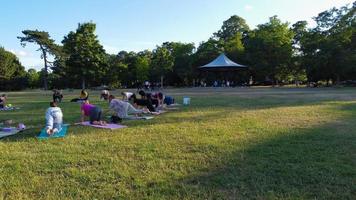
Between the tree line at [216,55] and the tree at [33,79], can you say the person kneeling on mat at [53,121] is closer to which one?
the tree line at [216,55]

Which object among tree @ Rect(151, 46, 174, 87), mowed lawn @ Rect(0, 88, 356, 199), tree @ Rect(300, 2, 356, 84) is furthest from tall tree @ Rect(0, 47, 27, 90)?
mowed lawn @ Rect(0, 88, 356, 199)

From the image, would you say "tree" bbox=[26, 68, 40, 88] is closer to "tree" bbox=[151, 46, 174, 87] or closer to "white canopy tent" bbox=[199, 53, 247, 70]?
A: "tree" bbox=[151, 46, 174, 87]

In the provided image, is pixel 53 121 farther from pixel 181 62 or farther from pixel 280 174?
pixel 181 62

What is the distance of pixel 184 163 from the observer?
5148 mm

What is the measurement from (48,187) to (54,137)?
338 cm

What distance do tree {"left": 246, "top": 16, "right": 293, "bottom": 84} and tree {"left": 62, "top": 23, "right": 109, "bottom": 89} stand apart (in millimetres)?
20202

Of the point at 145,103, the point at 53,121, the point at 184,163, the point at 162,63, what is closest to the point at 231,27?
the point at 162,63

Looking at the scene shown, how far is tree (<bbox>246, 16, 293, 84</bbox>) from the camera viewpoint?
144 ft

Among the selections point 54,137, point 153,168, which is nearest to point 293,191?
point 153,168

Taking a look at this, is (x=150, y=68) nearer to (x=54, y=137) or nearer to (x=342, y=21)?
(x=342, y=21)

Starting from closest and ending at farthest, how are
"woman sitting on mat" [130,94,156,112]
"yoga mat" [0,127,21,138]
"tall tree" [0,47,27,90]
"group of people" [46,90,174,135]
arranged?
"yoga mat" [0,127,21,138], "group of people" [46,90,174,135], "woman sitting on mat" [130,94,156,112], "tall tree" [0,47,27,90]

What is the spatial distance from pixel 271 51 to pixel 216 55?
328 inches

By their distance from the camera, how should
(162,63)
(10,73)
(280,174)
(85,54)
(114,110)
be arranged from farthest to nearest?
(10,73)
(162,63)
(85,54)
(114,110)
(280,174)

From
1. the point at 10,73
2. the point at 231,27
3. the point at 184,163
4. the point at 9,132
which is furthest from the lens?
the point at 231,27
